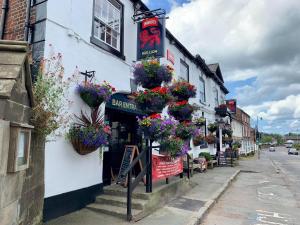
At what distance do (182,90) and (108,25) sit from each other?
11.5ft

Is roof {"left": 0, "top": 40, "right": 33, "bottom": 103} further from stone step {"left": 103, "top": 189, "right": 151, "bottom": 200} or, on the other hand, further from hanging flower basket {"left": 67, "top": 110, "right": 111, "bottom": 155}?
stone step {"left": 103, "top": 189, "right": 151, "bottom": 200}

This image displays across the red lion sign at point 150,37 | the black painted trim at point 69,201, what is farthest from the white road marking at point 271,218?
the red lion sign at point 150,37

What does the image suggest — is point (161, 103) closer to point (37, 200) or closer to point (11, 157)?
point (37, 200)

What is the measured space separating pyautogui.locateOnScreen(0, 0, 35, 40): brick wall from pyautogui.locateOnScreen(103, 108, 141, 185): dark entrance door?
122 inches

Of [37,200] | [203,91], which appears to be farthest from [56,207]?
[203,91]

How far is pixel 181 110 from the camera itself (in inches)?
376

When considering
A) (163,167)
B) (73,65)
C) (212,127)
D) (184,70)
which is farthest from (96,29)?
(212,127)

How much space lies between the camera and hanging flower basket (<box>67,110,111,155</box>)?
602 cm

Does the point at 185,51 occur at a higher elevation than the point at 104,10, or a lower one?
higher

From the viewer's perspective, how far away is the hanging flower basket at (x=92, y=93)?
6352mm

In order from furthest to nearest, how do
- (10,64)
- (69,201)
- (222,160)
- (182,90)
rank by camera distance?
(222,160)
(182,90)
(69,201)
(10,64)

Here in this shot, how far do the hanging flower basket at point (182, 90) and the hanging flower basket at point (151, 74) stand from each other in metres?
2.37

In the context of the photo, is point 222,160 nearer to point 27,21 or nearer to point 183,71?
point 183,71

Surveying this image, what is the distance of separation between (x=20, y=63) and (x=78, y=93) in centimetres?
290
